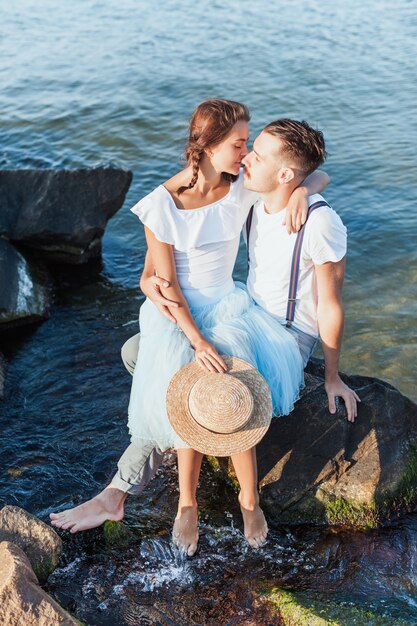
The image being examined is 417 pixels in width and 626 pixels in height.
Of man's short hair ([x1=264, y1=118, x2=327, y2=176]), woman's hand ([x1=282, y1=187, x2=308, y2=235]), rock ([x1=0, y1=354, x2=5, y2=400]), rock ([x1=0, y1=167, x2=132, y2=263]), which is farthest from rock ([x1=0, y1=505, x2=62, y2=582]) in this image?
rock ([x1=0, y1=167, x2=132, y2=263])

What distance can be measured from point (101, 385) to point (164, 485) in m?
1.54

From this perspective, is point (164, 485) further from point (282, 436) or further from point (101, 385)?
point (101, 385)

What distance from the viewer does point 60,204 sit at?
822cm

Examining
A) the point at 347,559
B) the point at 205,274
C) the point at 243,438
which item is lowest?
the point at 347,559

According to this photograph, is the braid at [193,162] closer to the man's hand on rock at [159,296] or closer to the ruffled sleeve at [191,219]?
the ruffled sleeve at [191,219]

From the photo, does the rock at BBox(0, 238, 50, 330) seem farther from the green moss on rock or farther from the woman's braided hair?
the woman's braided hair

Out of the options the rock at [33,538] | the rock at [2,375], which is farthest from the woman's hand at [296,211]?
the rock at [2,375]

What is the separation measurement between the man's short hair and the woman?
22 cm

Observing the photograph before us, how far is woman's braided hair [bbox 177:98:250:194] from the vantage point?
4434 mm

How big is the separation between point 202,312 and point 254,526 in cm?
136

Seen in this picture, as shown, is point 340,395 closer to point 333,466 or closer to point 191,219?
point 333,466

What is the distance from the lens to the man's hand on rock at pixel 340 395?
15.8ft

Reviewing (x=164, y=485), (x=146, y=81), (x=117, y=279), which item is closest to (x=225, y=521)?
(x=164, y=485)

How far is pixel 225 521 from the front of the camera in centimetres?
491
